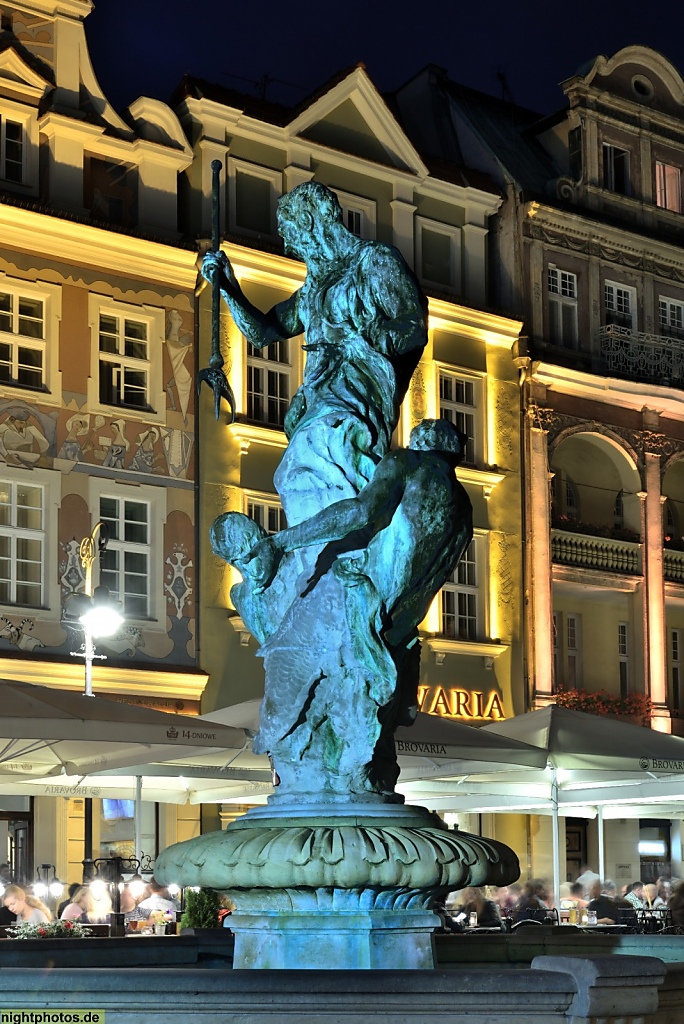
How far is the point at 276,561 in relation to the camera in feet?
22.3

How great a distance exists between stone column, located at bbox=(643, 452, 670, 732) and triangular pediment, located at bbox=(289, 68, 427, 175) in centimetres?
751

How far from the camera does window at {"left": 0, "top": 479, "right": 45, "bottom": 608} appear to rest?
2259 centimetres

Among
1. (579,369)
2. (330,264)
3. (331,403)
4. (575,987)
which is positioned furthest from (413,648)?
(579,369)

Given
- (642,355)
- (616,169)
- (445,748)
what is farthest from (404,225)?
(445,748)

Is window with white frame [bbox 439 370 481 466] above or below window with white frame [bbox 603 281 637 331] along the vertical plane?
below

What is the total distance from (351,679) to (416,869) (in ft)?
3.11

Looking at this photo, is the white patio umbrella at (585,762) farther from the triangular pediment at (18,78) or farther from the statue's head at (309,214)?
the triangular pediment at (18,78)

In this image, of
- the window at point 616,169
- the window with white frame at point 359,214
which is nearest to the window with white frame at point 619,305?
the window at point 616,169

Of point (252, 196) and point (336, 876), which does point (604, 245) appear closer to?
point (252, 196)

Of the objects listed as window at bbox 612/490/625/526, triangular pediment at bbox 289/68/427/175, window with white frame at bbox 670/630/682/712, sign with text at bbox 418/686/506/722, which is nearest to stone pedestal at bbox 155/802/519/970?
sign with text at bbox 418/686/506/722

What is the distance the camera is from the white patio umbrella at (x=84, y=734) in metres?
13.4

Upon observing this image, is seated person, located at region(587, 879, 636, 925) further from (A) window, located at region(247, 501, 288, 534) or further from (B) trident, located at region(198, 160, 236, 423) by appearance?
(B) trident, located at region(198, 160, 236, 423)

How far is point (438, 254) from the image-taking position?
29.3 meters

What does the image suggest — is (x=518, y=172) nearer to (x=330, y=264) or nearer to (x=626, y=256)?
(x=626, y=256)
